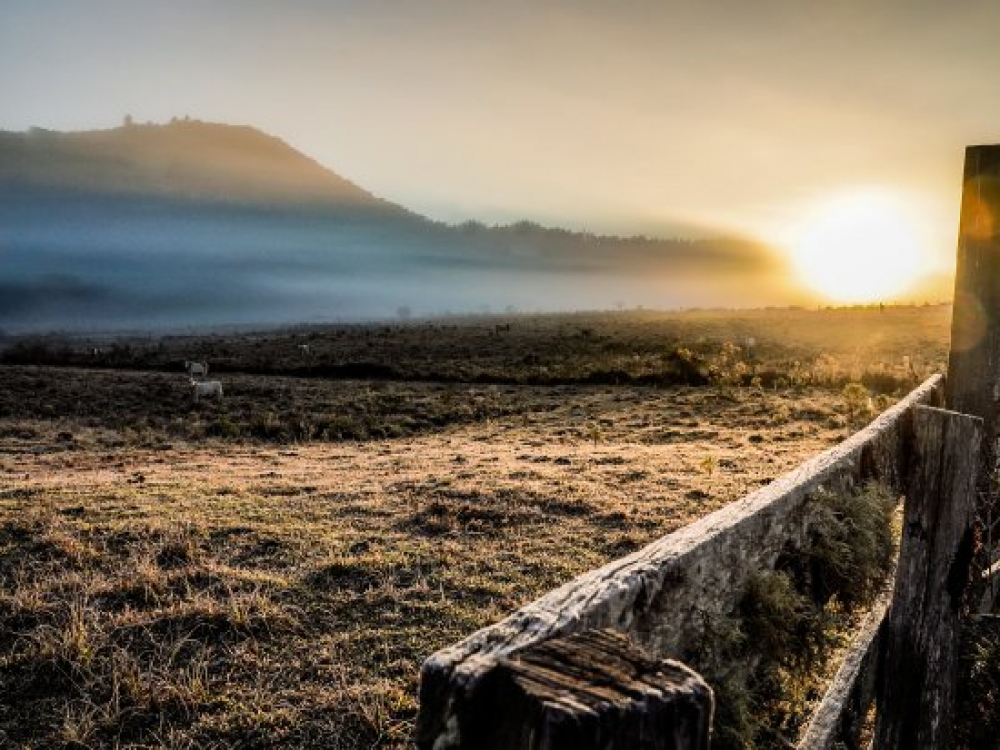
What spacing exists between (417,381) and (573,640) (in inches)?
1307

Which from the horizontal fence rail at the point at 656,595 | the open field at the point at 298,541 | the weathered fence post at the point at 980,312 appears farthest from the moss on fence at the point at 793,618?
the open field at the point at 298,541

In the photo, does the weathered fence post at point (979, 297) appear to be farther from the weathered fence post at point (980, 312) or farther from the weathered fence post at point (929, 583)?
the weathered fence post at point (929, 583)

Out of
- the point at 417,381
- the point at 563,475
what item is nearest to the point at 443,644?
the point at 563,475

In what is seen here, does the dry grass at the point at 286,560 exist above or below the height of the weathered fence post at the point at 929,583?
below

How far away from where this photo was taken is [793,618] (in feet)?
7.20

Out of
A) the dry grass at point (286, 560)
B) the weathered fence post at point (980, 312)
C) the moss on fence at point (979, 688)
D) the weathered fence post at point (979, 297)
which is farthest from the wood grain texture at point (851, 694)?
the dry grass at point (286, 560)

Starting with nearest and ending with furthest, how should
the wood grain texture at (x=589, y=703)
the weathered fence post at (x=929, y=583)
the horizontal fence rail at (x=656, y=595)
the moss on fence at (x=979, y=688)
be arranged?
the wood grain texture at (x=589, y=703) → the horizontal fence rail at (x=656, y=595) → the weathered fence post at (x=929, y=583) → the moss on fence at (x=979, y=688)

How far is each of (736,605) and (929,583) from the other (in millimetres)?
1766

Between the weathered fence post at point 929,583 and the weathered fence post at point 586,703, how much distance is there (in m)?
2.74

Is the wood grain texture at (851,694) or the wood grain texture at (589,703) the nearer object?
the wood grain texture at (589,703)

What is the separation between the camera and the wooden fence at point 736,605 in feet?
3.16

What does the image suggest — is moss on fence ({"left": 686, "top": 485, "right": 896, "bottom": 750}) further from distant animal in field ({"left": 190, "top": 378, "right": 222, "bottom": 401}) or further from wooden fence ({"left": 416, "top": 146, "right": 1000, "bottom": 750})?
distant animal in field ({"left": 190, "top": 378, "right": 222, "bottom": 401})

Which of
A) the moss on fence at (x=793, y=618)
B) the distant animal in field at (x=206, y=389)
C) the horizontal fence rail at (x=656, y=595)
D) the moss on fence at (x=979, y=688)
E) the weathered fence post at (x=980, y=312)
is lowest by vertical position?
the distant animal in field at (x=206, y=389)

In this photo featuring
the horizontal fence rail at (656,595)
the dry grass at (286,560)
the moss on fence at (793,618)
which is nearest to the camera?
the horizontal fence rail at (656,595)
